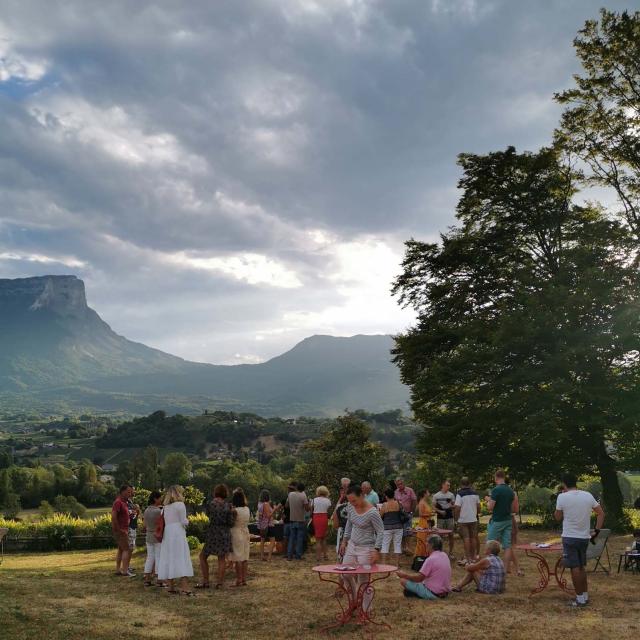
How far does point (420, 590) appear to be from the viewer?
9.60 metres

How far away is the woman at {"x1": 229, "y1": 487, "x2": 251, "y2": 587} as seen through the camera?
11281 mm

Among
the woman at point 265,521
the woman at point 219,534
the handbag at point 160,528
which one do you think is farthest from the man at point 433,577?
the woman at point 265,521

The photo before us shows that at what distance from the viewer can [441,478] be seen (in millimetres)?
34906

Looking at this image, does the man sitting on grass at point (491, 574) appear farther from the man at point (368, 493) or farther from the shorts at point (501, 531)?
the man at point (368, 493)

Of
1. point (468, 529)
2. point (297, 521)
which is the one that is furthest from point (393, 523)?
point (297, 521)

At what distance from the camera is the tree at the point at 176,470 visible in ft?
295

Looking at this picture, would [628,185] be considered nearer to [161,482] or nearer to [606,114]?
[606,114]

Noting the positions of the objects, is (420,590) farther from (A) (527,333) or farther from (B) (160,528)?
(A) (527,333)

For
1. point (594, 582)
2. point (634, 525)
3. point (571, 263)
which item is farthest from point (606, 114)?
point (594, 582)

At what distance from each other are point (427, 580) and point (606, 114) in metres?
18.4

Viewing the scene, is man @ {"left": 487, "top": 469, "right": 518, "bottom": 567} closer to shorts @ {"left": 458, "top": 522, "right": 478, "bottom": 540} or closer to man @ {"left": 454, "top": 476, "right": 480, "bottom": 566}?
man @ {"left": 454, "top": 476, "right": 480, "bottom": 566}

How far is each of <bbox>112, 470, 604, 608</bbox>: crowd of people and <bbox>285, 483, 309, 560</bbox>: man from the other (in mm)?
25

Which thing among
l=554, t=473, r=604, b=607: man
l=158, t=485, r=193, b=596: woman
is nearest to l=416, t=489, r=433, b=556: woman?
l=554, t=473, r=604, b=607: man

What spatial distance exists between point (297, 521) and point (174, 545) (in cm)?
456
